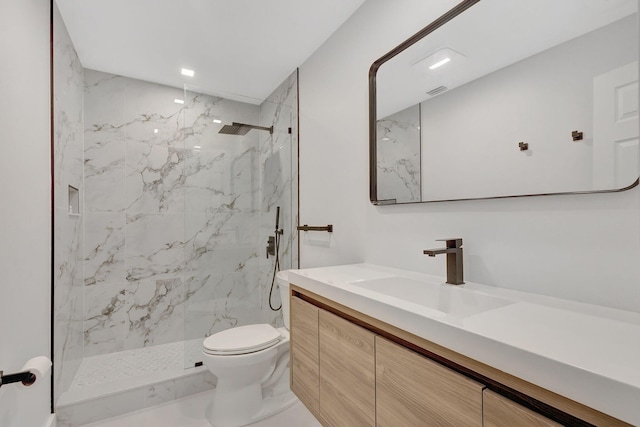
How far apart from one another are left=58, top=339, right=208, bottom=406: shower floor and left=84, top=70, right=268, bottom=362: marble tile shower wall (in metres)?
0.12

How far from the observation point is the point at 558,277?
3.11ft

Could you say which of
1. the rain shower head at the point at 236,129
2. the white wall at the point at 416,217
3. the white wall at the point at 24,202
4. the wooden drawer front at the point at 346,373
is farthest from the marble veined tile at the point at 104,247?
the wooden drawer front at the point at 346,373

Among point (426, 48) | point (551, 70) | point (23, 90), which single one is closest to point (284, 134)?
point (426, 48)

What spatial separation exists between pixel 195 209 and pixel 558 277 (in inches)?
87.6

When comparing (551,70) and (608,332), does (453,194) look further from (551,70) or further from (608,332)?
(608,332)

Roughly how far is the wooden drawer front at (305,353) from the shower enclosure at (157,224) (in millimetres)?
1031

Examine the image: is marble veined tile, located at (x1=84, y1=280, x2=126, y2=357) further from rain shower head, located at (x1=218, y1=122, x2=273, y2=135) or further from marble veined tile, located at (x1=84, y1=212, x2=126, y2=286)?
rain shower head, located at (x1=218, y1=122, x2=273, y2=135)

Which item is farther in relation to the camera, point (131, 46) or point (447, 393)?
point (131, 46)

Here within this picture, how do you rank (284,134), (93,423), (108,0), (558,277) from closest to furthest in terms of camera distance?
(558,277), (108,0), (93,423), (284,134)

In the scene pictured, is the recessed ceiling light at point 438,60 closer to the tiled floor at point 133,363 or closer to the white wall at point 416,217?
the white wall at point 416,217

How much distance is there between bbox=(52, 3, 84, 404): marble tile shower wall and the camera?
183cm

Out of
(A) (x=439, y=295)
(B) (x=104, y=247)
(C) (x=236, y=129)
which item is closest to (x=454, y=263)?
(A) (x=439, y=295)

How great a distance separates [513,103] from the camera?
3.49 feet

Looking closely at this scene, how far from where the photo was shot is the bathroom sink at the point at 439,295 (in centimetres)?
102
